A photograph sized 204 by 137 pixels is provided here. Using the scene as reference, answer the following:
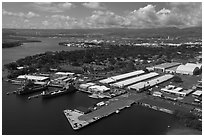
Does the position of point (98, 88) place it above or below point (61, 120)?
above

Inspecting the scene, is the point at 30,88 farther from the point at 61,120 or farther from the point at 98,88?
the point at 61,120

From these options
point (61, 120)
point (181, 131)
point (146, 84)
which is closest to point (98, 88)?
point (146, 84)

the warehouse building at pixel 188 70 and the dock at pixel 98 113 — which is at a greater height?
the warehouse building at pixel 188 70

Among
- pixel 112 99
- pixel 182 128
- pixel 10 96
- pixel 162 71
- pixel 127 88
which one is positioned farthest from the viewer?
pixel 162 71

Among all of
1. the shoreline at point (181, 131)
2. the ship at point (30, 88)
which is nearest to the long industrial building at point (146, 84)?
the shoreline at point (181, 131)

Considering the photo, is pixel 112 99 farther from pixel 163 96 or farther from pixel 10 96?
pixel 10 96

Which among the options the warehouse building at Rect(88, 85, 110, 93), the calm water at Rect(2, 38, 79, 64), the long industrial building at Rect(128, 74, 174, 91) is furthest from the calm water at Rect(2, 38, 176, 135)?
the calm water at Rect(2, 38, 79, 64)

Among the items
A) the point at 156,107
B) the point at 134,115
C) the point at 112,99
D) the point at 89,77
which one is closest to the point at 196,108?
the point at 156,107

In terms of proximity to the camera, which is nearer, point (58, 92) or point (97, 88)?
point (58, 92)

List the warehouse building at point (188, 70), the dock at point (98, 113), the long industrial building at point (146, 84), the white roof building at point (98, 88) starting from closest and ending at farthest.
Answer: the dock at point (98, 113) → the white roof building at point (98, 88) → the long industrial building at point (146, 84) → the warehouse building at point (188, 70)

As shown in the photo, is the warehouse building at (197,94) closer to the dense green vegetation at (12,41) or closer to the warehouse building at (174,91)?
the warehouse building at (174,91)

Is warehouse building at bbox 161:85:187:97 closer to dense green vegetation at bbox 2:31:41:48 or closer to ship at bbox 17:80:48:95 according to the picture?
ship at bbox 17:80:48:95
